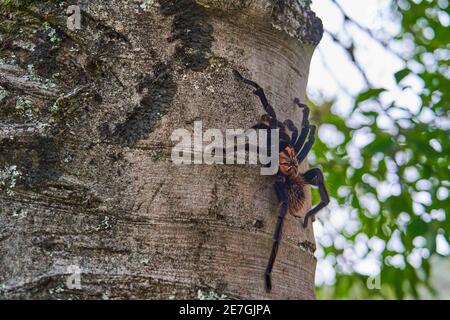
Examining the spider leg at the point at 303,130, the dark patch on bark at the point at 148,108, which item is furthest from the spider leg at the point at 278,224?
the dark patch on bark at the point at 148,108

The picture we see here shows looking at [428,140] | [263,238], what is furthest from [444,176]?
[263,238]

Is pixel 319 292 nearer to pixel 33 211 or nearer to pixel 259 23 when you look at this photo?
pixel 259 23

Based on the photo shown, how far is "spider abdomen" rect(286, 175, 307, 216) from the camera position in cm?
168

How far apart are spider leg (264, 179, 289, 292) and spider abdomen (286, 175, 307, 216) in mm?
26

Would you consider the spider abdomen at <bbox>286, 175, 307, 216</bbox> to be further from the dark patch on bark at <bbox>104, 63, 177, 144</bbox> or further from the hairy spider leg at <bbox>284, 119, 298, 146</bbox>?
the dark patch on bark at <bbox>104, 63, 177, 144</bbox>

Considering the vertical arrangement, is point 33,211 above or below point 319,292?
below

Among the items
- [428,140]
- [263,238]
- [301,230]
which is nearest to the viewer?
[263,238]

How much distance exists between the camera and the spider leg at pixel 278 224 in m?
1.54

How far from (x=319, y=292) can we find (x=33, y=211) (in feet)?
10.1

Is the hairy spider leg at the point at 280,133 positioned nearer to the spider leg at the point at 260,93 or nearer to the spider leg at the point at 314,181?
the spider leg at the point at 260,93

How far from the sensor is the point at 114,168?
4.99ft

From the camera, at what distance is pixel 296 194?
173 cm

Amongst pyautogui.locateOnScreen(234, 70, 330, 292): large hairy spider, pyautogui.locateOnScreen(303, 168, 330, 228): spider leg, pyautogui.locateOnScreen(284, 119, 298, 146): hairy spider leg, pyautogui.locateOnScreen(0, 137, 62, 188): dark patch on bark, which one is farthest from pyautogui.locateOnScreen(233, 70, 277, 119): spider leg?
pyautogui.locateOnScreen(0, 137, 62, 188): dark patch on bark

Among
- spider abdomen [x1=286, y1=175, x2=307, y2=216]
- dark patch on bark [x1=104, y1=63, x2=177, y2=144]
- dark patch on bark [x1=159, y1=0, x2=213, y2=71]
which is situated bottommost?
spider abdomen [x1=286, y1=175, x2=307, y2=216]
